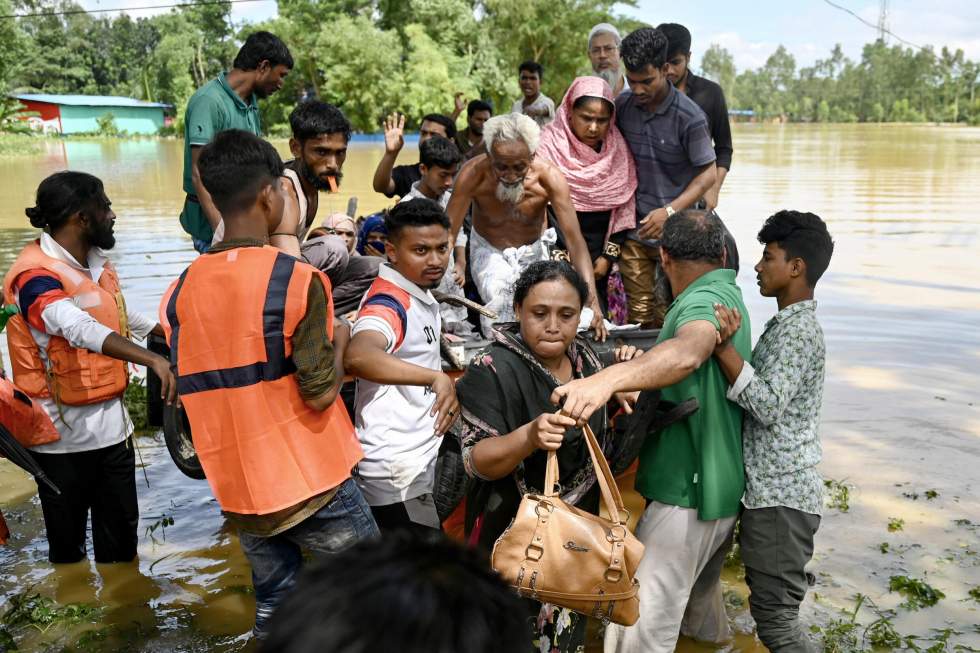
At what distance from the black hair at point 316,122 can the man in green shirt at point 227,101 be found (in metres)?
0.45

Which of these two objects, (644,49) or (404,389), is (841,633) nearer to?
(404,389)

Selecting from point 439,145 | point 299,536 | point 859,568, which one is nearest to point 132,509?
point 299,536

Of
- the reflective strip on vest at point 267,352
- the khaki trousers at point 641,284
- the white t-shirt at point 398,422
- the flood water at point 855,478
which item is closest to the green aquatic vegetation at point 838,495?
the flood water at point 855,478

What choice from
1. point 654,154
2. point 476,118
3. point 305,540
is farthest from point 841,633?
point 476,118

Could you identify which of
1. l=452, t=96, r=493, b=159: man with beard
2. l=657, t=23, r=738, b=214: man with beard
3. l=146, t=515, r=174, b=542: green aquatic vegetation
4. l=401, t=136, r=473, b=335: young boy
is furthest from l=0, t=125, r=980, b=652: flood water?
l=452, t=96, r=493, b=159: man with beard

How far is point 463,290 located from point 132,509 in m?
2.20

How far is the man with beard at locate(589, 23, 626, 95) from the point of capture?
19.5ft

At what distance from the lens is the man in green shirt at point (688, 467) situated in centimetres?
282

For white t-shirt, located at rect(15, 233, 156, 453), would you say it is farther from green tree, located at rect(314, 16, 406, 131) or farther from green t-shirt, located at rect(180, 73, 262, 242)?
green tree, located at rect(314, 16, 406, 131)

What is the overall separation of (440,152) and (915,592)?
3.64 meters

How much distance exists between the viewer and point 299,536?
8.82ft

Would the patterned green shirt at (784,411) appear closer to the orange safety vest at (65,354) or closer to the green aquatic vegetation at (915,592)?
the green aquatic vegetation at (915,592)

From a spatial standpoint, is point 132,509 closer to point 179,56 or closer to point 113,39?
point 179,56

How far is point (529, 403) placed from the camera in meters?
2.71
